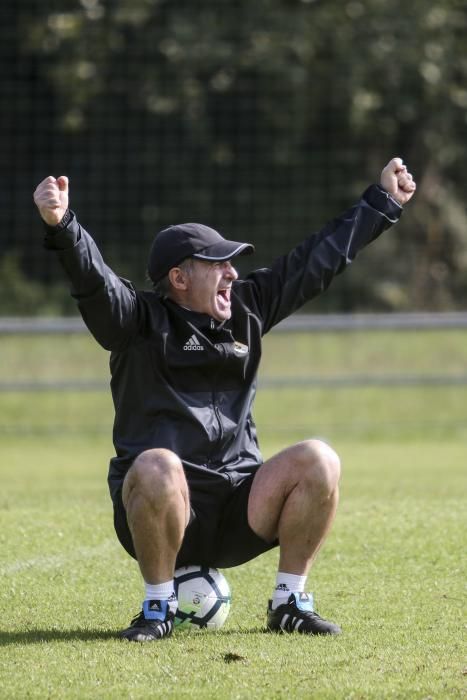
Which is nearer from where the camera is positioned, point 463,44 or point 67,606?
point 67,606

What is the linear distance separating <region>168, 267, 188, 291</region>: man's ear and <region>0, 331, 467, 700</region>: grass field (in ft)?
4.11

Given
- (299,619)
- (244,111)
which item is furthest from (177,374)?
(244,111)

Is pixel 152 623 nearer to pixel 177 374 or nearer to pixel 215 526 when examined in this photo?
pixel 215 526

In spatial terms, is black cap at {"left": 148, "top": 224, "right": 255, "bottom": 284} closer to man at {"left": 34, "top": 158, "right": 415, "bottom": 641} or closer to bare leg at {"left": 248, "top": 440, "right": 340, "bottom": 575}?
man at {"left": 34, "top": 158, "right": 415, "bottom": 641}

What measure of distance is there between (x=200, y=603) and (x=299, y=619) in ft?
1.19

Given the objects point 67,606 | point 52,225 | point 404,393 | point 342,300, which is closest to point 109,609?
point 67,606

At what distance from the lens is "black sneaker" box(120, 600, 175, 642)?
4.75m

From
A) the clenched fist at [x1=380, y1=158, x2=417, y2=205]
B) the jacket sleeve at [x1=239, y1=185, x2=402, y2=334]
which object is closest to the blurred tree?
the clenched fist at [x1=380, y1=158, x2=417, y2=205]

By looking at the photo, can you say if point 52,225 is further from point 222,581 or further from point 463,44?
point 463,44

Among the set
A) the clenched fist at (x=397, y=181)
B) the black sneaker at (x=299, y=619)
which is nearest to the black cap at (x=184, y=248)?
the clenched fist at (x=397, y=181)

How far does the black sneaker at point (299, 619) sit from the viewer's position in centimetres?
485

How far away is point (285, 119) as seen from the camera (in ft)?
65.8

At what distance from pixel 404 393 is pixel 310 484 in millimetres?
11899

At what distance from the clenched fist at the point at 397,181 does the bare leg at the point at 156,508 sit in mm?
1464
